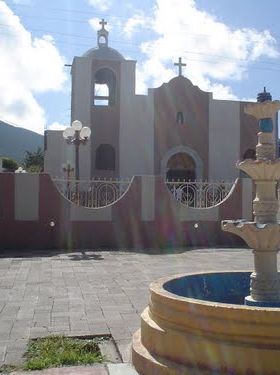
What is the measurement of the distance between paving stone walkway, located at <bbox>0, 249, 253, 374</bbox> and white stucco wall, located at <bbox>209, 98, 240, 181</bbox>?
17135mm

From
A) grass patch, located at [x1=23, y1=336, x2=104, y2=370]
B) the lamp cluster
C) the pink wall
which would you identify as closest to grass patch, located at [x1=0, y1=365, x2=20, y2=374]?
grass patch, located at [x1=23, y1=336, x2=104, y2=370]

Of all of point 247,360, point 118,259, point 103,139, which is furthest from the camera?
point 103,139

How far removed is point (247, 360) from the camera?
3635mm

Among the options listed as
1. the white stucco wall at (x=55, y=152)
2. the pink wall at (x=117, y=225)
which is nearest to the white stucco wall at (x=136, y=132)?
the white stucco wall at (x=55, y=152)

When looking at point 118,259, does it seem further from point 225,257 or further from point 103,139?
point 103,139

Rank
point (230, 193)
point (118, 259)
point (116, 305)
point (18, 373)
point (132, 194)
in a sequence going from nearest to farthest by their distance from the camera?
point (18, 373), point (116, 305), point (118, 259), point (132, 194), point (230, 193)

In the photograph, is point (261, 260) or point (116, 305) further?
point (116, 305)

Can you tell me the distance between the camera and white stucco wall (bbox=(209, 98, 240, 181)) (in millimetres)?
30156

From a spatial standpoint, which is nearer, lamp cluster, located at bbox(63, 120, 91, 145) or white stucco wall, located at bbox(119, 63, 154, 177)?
lamp cluster, located at bbox(63, 120, 91, 145)

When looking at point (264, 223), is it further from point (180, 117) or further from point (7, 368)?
point (180, 117)

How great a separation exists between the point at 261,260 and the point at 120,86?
25724mm

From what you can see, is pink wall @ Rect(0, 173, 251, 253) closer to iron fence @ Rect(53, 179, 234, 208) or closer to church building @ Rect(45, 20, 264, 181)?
iron fence @ Rect(53, 179, 234, 208)

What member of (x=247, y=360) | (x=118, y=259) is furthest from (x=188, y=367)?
(x=118, y=259)

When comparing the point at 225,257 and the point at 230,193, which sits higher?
the point at 230,193
